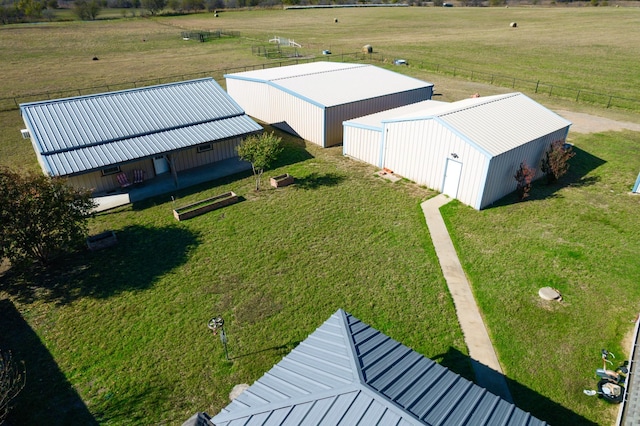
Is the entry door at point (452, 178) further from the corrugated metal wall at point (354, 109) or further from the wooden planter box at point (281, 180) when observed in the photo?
the corrugated metal wall at point (354, 109)

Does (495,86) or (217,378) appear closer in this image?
(217,378)

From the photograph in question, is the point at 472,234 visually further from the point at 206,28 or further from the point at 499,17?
the point at 499,17

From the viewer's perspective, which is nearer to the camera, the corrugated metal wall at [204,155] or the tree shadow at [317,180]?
the tree shadow at [317,180]

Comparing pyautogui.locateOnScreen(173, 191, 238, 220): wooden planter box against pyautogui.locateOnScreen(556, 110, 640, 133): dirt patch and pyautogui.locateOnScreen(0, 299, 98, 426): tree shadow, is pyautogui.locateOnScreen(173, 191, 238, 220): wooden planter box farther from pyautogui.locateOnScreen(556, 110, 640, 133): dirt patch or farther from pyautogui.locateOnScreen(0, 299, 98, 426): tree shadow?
pyautogui.locateOnScreen(556, 110, 640, 133): dirt patch

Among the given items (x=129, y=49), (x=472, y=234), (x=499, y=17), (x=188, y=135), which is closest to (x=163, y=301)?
(x=188, y=135)

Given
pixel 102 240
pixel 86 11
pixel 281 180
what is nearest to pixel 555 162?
pixel 281 180

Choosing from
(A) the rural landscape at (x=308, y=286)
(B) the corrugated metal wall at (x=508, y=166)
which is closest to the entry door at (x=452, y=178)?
(A) the rural landscape at (x=308, y=286)
